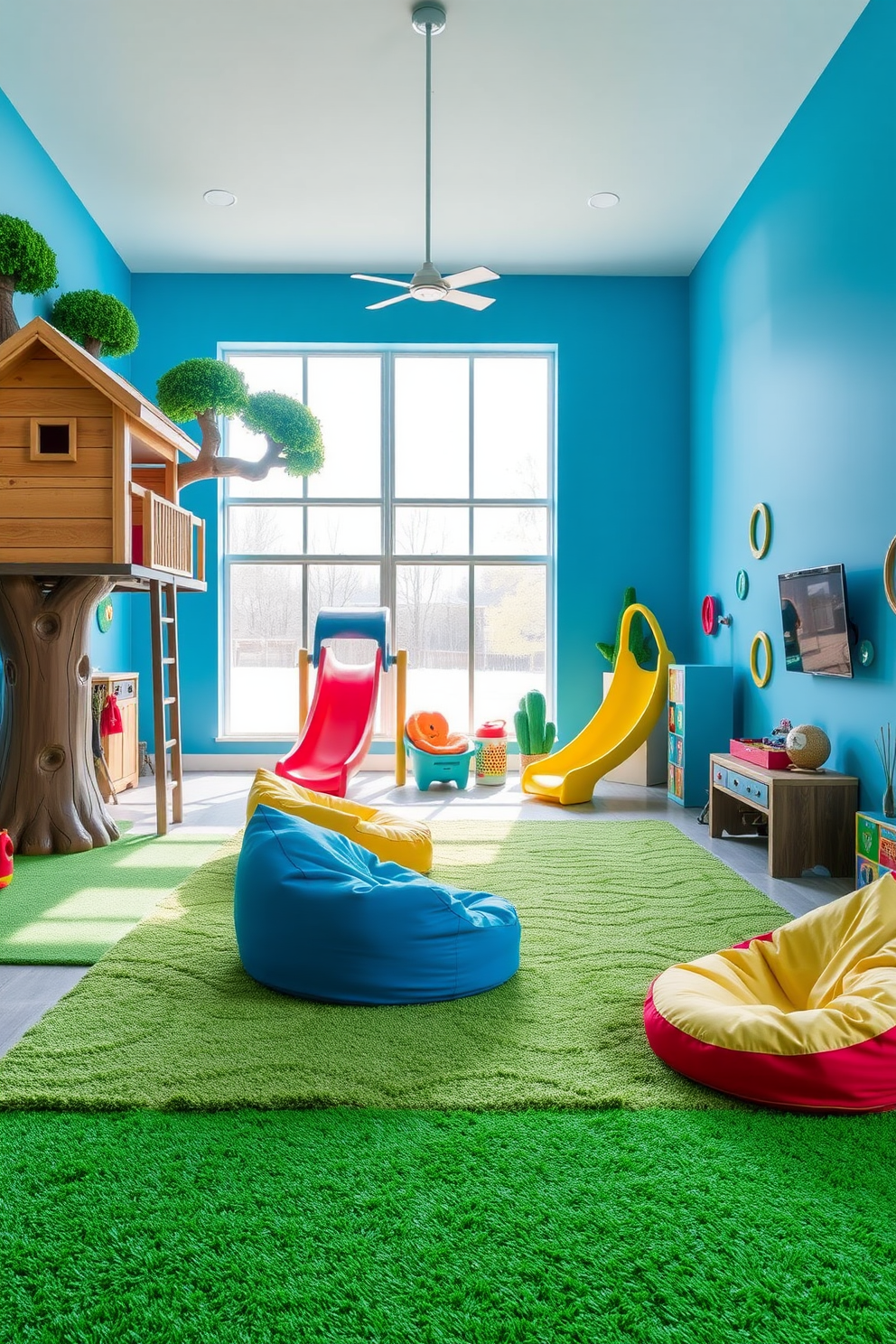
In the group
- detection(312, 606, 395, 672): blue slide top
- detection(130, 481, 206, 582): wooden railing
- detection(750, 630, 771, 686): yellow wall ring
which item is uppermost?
detection(130, 481, 206, 582): wooden railing

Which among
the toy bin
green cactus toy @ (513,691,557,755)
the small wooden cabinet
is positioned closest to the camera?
the small wooden cabinet

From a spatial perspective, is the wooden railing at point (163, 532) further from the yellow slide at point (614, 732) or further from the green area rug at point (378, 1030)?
the yellow slide at point (614, 732)

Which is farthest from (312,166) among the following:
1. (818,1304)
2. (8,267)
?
(818,1304)

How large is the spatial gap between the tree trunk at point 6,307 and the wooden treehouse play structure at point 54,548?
302 mm

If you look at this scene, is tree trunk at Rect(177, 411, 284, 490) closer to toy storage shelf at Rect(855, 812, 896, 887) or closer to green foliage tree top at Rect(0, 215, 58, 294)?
green foliage tree top at Rect(0, 215, 58, 294)

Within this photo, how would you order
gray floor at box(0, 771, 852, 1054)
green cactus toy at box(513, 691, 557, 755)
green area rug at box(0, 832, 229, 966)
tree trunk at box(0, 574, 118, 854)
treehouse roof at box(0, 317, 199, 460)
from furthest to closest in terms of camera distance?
1. green cactus toy at box(513, 691, 557, 755)
2. tree trunk at box(0, 574, 118, 854)
3. treehouse roof at box(0, 317, 199, 460)
4. green area rug at box(0, 832, 229, 966)
5. gray floor at box(0, 771, 852, 1054)

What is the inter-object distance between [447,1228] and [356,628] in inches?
211

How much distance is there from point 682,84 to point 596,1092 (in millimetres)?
5055

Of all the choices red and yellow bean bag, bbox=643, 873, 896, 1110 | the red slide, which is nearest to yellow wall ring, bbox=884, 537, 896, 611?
red and yellow bean bag, bbox=643, 873, 896, 1110

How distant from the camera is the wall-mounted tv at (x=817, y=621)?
426 cm

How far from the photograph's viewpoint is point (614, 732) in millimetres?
6648

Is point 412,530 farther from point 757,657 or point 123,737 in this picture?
point 757,657

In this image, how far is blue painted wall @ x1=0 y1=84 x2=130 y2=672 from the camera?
5.18 meters

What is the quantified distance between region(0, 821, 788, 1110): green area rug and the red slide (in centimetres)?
174
